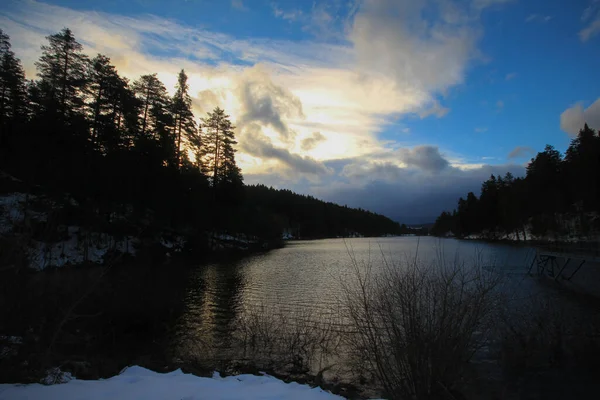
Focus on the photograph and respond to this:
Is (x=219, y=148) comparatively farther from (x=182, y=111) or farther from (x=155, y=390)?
(x=155, y=390)

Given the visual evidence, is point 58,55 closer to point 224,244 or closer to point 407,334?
point 224,244

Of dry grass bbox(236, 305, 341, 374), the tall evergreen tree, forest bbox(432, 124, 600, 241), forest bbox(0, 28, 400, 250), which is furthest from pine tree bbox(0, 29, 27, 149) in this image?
the tall evergreen tree

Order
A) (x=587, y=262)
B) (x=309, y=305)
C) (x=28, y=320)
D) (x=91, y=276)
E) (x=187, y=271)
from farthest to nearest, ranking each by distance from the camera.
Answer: (x=187, y=271), (x=587, y=262), (x=309, y=305), (x=91, y=276), (x=28, y=320)

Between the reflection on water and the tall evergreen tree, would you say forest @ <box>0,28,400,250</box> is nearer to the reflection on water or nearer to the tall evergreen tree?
the reflection on water

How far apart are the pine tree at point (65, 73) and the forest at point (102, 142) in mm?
87

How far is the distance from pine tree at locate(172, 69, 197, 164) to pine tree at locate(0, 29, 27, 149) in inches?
636

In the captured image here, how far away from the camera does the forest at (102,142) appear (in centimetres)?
2947

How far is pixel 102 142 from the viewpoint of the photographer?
34656 mm

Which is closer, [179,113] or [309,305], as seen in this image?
[309,305]

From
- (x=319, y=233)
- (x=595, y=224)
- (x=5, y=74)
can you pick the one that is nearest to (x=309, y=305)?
(x=5, y=74)

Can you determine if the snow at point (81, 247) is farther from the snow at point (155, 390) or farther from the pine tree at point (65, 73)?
the snow at point (155, 390)

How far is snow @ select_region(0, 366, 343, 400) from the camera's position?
4.79 m

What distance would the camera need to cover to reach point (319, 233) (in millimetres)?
152625

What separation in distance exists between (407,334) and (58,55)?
4194 centimetres
